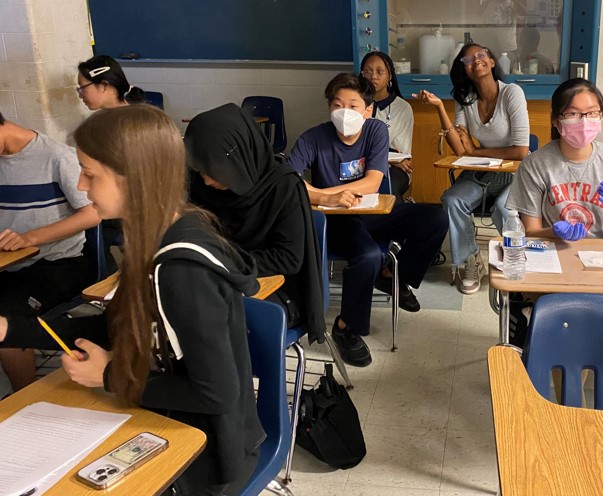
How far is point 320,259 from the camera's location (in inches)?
98.3

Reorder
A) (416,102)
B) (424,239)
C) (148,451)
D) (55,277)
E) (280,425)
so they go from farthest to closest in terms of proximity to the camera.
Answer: (416,102), (424,239), (55,277), (280,425), (148,451)

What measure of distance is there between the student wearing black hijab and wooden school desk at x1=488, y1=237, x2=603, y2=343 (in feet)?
2.01

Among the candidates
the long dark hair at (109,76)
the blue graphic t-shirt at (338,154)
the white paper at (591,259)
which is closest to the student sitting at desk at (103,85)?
the long dark hair at (109,76)

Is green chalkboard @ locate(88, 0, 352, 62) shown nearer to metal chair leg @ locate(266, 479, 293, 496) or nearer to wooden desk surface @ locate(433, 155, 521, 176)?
wooden desk surface @ locate(433, 155, 521, 176)

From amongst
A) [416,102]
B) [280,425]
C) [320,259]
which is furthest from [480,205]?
[280,425]

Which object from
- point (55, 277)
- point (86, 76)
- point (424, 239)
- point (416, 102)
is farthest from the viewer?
point (416, 102)

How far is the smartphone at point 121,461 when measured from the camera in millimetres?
1180

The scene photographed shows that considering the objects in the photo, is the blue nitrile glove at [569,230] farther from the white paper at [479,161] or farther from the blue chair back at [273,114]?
the blue chair back at [273,114]

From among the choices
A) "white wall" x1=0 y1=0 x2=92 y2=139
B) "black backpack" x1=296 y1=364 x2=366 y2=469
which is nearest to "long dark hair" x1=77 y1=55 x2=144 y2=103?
"white wall" x1=0 y1=0 x2=92 y2=139

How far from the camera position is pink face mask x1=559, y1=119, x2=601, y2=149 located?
2480 millimetres

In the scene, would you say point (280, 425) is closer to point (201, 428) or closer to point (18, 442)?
point (201, 428)

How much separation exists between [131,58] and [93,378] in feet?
16.7

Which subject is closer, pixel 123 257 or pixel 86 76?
pixel 123 257

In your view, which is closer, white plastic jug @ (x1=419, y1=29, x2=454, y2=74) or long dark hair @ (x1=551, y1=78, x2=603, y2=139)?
long dark hair @ (x1=551, y1=78, x2=603, y2=139)
